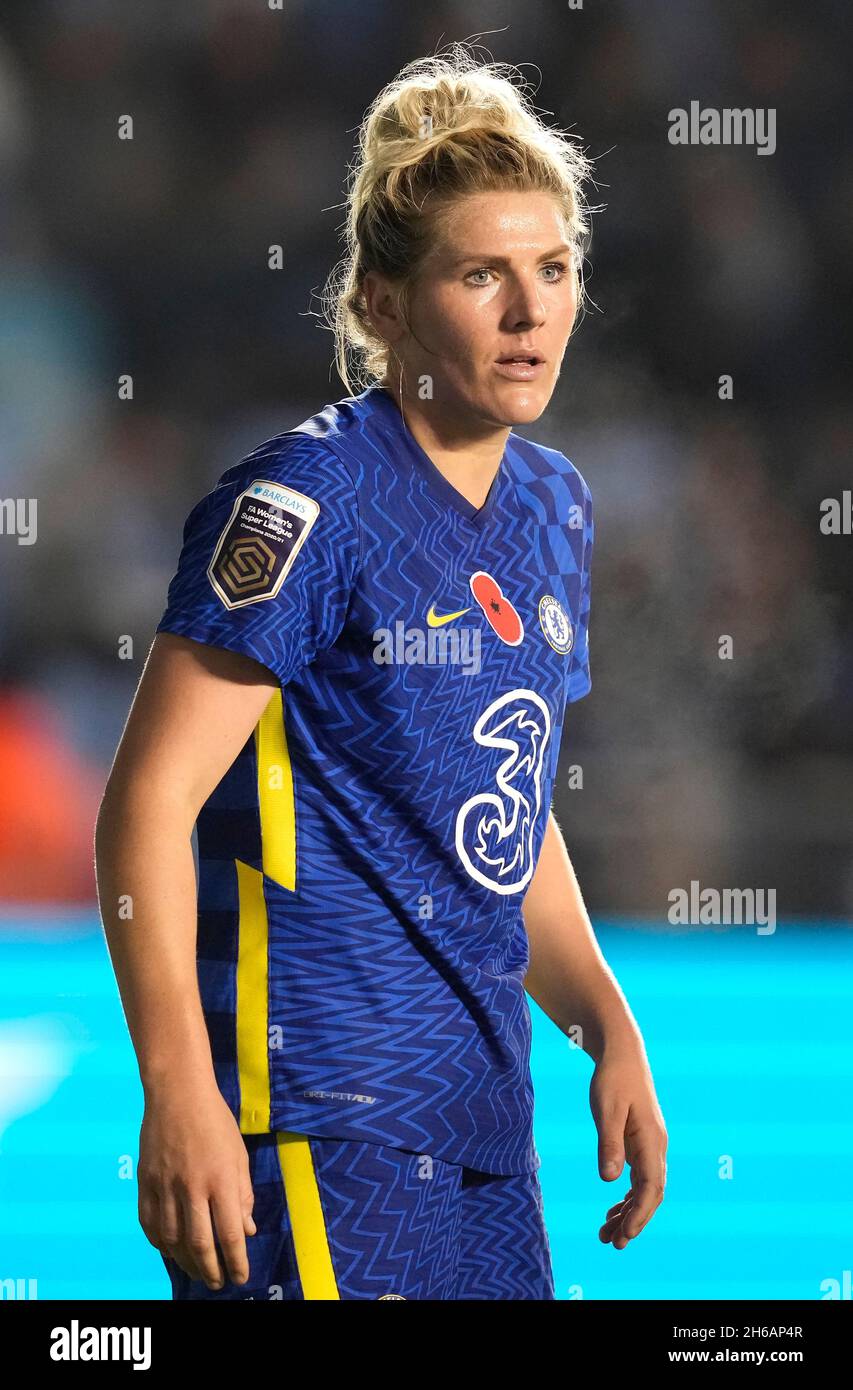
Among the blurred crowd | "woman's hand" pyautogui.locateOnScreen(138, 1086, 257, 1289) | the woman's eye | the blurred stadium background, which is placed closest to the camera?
"woman's hand" pyautogui.locateOnScreen(138, 1086, 257, 1289)

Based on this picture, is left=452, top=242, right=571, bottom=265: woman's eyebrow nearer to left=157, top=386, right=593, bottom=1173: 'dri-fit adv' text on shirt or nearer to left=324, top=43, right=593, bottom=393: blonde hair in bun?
left=324, top=43, right=593, bottom=393: blonde hair in bun

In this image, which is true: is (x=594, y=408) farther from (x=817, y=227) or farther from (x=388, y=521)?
(x=388, y=521)

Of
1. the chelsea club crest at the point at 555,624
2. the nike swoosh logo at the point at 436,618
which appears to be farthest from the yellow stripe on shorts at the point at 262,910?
the chelsea club crest at the point at 555,624

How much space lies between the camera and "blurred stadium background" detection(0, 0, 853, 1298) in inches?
189

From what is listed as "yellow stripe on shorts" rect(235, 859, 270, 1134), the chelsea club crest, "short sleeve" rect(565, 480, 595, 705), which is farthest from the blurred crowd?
"yellow stripe on shorts" rect(235, 859, 270, 1134)

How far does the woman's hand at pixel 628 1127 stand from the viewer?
139 centimetres

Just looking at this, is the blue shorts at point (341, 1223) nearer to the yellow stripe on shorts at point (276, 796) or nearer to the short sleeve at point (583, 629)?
the yellow stripe on shorts at point (276, 796)

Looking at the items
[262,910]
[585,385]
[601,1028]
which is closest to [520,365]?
[262,910]

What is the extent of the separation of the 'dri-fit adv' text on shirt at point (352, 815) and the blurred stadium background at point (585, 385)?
328 centimetres

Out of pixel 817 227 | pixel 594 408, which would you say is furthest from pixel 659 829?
pixel 817 227

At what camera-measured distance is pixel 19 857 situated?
16.1 feet

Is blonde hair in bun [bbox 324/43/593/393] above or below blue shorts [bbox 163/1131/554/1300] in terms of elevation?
above

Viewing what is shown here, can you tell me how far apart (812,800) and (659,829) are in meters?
0.55

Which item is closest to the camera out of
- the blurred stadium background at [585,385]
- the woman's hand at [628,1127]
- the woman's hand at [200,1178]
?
the woman's hand at [200,1178]
